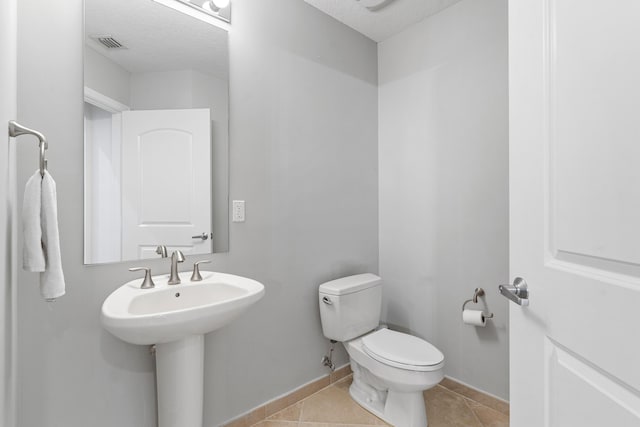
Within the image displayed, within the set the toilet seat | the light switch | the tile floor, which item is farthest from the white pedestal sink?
the toilet seat

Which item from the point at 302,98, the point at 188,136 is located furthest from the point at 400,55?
the point at 188,136

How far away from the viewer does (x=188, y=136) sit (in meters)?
1.58

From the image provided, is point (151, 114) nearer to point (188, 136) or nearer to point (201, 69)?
point (188, 136)

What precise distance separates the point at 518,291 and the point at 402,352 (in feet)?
3.46

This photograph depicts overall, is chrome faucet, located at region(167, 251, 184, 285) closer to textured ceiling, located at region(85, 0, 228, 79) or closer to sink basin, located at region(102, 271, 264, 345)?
sink basin, located at region(102, 271, 264, 345)

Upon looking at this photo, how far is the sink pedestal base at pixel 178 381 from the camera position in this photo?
1276 millimetres

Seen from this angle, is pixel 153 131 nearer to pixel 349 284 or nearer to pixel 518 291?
pixel 349 284

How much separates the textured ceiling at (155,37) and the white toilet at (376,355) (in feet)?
4.69

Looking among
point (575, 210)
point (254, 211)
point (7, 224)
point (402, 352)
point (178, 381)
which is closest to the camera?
point (575, 210)

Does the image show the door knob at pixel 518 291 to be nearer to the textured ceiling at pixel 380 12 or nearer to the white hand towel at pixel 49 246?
the white hand towel at pixel 49 246

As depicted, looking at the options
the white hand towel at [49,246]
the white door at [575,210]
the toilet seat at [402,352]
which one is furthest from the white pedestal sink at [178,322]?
the white door at [575,210]

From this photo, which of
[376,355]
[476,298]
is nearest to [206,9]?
[376,355]

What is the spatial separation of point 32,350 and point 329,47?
Answer: 2203mm

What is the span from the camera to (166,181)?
4.98 ft
